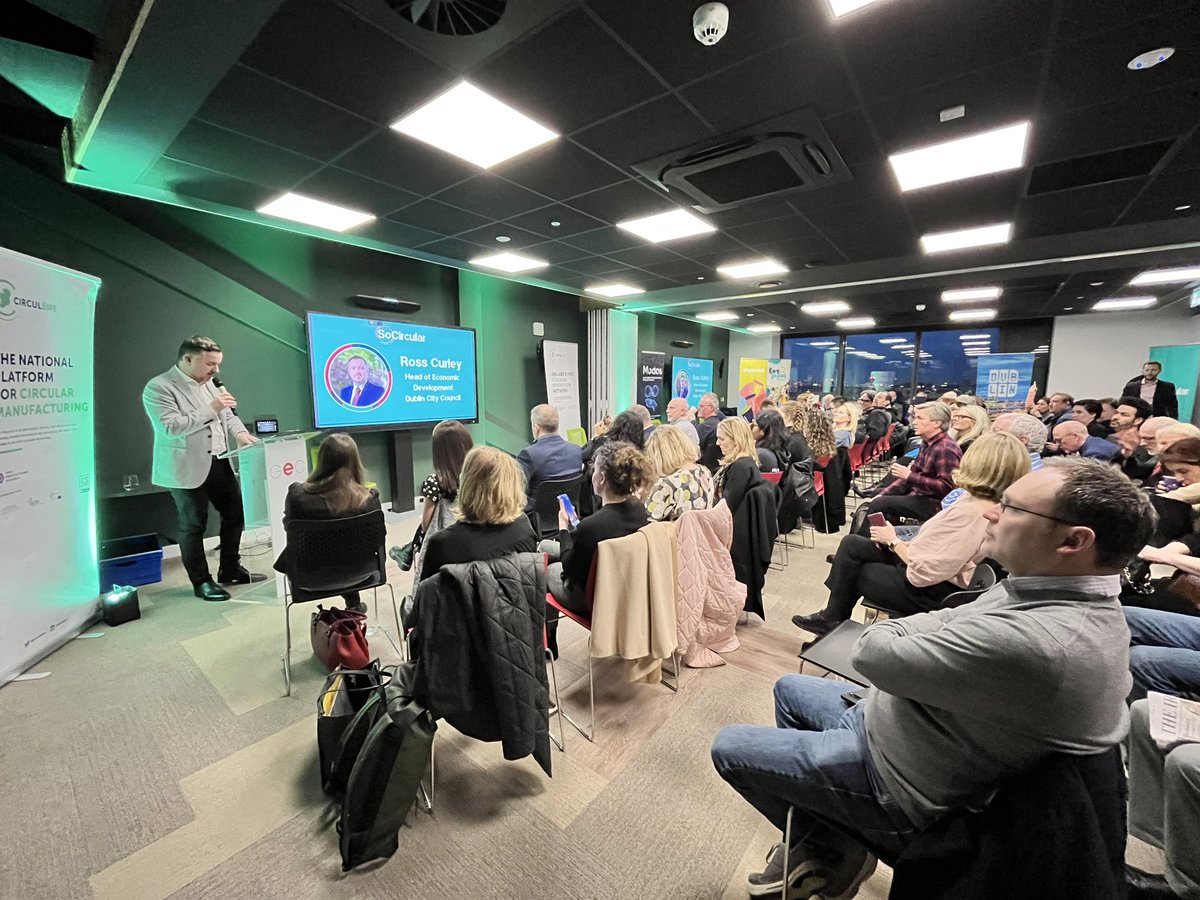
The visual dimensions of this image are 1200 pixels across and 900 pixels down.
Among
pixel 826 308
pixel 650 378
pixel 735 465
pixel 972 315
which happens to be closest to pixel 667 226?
pixel 735 465

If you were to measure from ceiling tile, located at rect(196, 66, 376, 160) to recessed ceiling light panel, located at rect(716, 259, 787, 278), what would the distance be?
4.10 m

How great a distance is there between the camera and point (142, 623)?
9.39 ft

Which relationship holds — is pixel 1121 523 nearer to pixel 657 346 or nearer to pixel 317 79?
pixel 317 79

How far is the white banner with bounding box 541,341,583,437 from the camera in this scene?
6.84m

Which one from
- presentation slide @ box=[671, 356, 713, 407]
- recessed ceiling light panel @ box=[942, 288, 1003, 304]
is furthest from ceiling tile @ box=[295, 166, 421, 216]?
recessed ceiling light panel @ box=[942, 288, 1003, 304]

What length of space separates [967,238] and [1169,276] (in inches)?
141

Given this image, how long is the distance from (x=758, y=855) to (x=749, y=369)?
32.7ft

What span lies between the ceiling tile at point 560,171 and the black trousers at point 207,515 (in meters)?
2.96

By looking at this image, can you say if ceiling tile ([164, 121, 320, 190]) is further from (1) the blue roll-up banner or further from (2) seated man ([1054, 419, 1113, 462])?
(1) the blue roll-up banner

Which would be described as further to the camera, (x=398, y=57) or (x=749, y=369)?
(x=749, y=369)

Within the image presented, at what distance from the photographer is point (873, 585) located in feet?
7.39

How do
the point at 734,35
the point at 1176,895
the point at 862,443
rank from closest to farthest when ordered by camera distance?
1. the point at 1176,895
2. the point at 734,35
3. the point at 862,443

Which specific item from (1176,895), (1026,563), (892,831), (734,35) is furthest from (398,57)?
(1176,895)

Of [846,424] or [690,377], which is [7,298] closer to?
[846,424]
